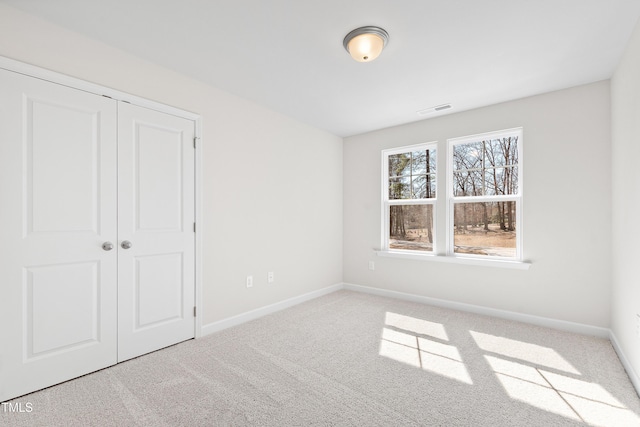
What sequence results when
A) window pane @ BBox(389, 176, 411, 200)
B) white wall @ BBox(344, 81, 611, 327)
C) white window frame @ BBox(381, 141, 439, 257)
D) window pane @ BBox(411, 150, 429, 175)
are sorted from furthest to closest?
1. window pane @ BBox(389, 176, 411, 200)
2. window pane @ BBox(411, 150, 429, 175)
3. white window frame @ BBox(381, 141, 439, 257)
4. white wall @ BBox(344, 81, 611, 327)

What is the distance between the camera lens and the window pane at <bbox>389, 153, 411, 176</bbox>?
4348 millimetres

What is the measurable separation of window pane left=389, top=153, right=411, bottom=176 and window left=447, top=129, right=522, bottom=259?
2.04 feet

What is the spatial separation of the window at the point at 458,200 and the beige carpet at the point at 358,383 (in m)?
1.03

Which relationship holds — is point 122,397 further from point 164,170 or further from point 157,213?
point 164,170

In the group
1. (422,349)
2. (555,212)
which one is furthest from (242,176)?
(555,212)

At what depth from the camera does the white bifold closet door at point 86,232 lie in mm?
1949

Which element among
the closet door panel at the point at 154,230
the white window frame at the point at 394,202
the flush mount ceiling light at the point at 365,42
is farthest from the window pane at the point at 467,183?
the closet door panel at the point at 154,230

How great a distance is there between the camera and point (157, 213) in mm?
2654

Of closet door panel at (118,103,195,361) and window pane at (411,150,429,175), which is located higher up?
window pane at (411,150,429,175)

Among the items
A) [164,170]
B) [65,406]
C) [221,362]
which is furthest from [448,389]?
[164,170]

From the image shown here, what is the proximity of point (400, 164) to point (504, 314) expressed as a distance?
2318 millimetres

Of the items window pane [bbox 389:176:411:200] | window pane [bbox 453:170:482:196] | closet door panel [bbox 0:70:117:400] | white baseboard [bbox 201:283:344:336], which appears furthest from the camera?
window pane [bbox 389:176:411:200]

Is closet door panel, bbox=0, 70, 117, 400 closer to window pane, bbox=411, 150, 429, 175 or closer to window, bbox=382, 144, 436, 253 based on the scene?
window, bbox=382, 144, 436, 253

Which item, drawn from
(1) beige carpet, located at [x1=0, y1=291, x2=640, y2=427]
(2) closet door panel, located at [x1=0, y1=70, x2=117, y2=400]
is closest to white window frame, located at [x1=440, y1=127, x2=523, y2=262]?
(1) beige carpet, located at [x1=0, y1=291, x2=640, y2=427]
